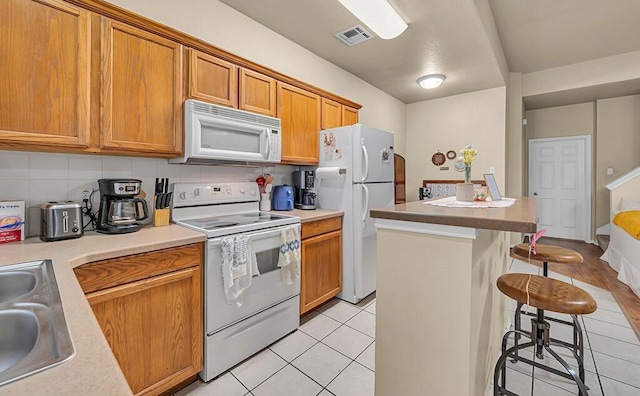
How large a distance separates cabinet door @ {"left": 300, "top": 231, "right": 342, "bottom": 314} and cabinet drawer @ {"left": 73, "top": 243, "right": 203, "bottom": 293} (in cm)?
100

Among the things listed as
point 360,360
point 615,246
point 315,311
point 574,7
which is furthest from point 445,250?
point 615,246

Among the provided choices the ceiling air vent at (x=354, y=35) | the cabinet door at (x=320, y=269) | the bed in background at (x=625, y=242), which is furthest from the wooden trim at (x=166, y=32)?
the bed in background at (x=625, y=242)

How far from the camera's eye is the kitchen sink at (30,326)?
52 cm

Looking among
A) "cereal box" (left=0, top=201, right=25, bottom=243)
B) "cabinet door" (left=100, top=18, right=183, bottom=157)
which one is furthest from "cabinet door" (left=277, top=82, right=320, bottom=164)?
"cereal box" (left=0, top=201, right=25, bottom=243)

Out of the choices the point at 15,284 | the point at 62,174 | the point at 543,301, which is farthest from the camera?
the point at 62,174

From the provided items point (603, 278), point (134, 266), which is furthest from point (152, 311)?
point (603, 278)

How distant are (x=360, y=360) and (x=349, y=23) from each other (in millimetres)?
2835

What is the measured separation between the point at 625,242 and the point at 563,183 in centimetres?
260

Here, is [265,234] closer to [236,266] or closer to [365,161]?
[236,266]

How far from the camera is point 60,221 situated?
59.8 inches

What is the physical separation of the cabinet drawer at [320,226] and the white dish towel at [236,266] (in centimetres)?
64

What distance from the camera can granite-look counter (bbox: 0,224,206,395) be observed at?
0.46 m

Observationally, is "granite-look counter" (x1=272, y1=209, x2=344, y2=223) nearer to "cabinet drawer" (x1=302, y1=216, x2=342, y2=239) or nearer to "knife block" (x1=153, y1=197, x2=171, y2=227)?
"cabinet drawer" (x1=302, y1=216, x2=342, y2=239)

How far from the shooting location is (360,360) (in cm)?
197
